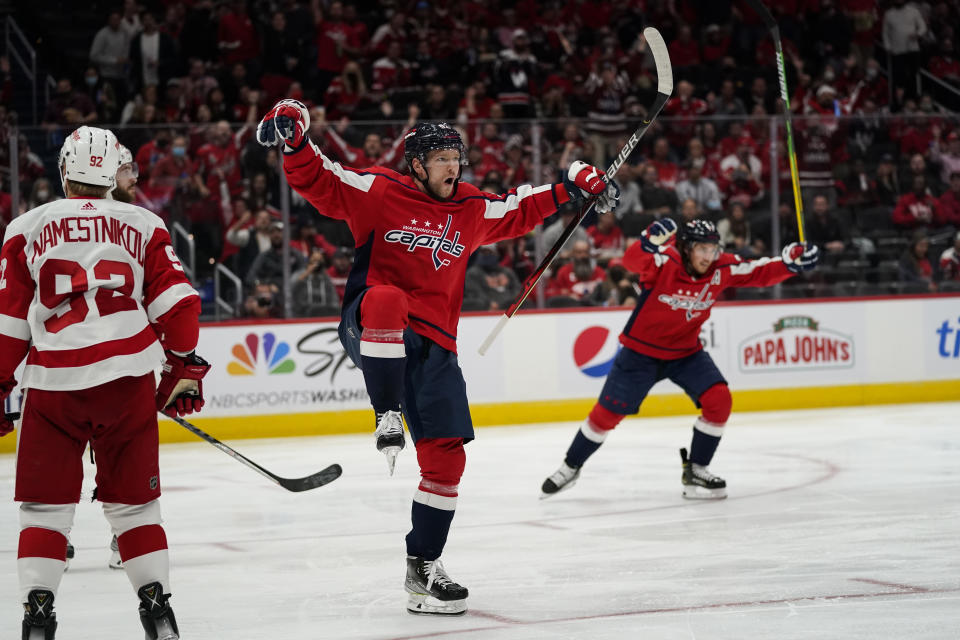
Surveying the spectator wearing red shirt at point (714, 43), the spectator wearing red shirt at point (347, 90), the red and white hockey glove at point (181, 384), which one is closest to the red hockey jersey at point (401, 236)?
the red and white hockey glove at point (181, 384)

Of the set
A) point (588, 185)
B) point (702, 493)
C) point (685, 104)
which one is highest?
point (685, 104)

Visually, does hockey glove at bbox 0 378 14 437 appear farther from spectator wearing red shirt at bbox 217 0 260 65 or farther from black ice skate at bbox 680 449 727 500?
spectator wearing red shirt at bbox 217 0 260 65

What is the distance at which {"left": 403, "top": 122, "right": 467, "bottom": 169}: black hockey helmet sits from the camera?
416cm

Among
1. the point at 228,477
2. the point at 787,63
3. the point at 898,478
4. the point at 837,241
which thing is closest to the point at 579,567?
the point at 898,478

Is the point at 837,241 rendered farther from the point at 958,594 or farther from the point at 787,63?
the point at 958,594

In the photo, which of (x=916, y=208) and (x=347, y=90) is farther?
(x=347, y=90)

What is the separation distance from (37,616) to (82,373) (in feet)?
1.94

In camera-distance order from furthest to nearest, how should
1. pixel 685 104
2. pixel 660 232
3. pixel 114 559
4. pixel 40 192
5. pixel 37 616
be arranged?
1. pixel 685 104
2. pixel 40 192
3. pixel 660 232
4. pixel 114 559
5. pixel 37 616

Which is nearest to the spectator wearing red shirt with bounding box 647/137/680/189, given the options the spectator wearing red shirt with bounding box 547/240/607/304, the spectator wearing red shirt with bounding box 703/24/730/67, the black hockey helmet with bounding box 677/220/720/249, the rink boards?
the spectator wearing red shirt with bounding box 547/240/607/304

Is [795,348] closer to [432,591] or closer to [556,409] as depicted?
[556,409]

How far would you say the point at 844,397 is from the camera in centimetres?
1084

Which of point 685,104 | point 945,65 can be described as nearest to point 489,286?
point 685,104

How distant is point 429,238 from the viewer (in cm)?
414

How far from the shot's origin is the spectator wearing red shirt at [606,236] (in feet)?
33.1
